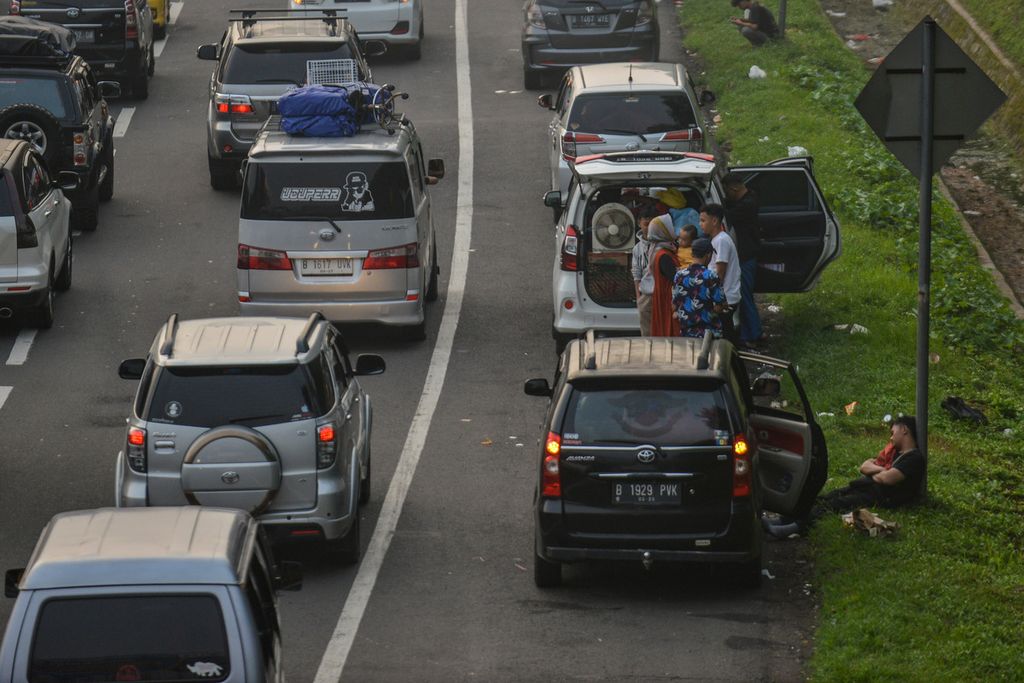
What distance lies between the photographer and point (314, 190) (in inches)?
697

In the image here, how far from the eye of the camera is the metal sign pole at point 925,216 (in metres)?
12.3


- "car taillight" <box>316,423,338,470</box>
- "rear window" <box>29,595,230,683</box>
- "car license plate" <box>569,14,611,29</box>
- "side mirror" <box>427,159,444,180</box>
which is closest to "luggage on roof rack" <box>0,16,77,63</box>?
"side mirror" <box>427,159,444,180</box>

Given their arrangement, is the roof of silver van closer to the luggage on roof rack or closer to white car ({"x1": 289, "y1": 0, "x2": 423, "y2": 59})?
the luggage on roof rack

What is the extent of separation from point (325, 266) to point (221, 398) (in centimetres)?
593

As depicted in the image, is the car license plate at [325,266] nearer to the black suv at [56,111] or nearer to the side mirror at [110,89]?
the black suv at [56,111]

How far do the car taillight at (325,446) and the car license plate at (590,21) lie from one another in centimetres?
1724

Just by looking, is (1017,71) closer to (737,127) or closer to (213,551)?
(737,127)

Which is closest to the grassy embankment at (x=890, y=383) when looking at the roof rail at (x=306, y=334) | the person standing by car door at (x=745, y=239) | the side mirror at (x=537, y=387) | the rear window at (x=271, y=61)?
the person standing by car door at (x=745, y=239)

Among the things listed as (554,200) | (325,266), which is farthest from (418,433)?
(554,200)

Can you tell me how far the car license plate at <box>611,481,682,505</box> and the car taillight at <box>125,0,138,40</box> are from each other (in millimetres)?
18124

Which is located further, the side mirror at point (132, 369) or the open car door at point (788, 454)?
the side mirror at point (132, 369)

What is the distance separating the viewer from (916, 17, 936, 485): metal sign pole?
1234cm

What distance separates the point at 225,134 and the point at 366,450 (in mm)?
10747

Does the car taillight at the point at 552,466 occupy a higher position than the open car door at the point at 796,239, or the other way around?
the car taillight at the point at 552,466
